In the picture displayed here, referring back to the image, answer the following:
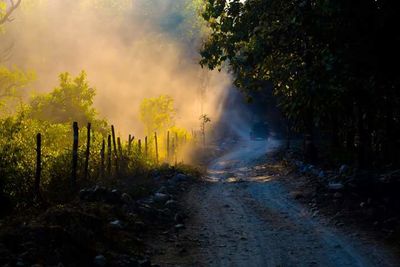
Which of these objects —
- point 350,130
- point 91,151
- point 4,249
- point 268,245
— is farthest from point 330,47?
point 350,130

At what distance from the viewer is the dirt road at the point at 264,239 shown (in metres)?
8.84

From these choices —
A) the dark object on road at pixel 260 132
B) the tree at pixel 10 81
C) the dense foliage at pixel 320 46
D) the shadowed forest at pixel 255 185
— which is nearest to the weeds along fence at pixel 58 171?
the shadowed forest at pixel 255 185

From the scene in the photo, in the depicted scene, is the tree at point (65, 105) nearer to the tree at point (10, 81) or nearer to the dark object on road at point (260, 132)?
the tree at point (10, 81)

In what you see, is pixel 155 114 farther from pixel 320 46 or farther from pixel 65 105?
pixel 320 46

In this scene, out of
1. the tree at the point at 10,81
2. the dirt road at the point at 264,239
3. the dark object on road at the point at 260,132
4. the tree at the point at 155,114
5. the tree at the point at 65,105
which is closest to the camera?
the dirt road at the point at 264,239

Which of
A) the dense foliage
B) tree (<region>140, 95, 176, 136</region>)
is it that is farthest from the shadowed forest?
tree (<region>140, 95, 176, 136</region>)

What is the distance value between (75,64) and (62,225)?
95506mm

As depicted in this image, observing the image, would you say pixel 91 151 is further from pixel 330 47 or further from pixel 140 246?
pixel 330 47

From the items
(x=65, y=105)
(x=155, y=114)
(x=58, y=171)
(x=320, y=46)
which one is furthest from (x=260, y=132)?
(x=320, y=46)

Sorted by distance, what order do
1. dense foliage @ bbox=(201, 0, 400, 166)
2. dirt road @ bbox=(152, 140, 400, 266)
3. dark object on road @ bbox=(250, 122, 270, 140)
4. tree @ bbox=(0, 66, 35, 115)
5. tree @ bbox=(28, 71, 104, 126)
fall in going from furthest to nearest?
dark object on road @ bbox=(250, 122, 270, 140) < tree @ bbox=(0, 66, 35, 115) < tree @ bbox=(28, 71, 104, 126) < dense foliage @ bbox=(201, 0, 400, 166) < dirt road @ bbox=(152, 140, 400, 266)

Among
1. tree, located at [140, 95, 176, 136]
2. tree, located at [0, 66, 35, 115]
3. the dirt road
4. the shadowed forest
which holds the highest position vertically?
tree, located at [0, 66, 35, 115]

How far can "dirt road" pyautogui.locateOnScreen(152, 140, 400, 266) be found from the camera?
8.84 meters

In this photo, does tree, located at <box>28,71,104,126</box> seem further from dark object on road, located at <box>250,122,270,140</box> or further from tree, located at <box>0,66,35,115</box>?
dark object on road, located at <box>250,122,270,140</box>

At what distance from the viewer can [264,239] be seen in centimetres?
1032
